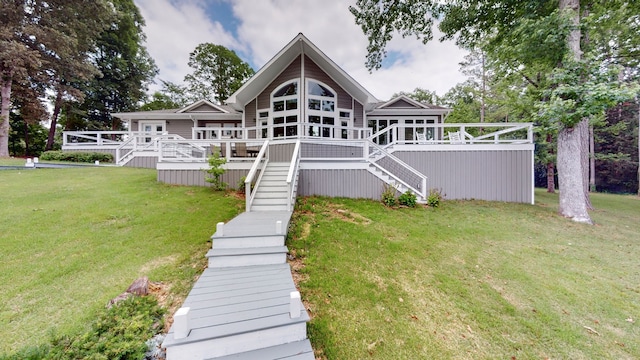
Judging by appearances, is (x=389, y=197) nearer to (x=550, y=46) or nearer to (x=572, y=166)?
(x=572, y=166)

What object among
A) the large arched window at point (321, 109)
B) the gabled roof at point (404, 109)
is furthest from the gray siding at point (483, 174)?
the gabled roof at point (404, 109)

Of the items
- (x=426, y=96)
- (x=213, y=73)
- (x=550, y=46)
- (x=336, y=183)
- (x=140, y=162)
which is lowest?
(x=336, y=183)

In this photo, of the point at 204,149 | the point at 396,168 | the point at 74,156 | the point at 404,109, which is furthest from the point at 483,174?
the point at 74,156

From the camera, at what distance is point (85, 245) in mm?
4254

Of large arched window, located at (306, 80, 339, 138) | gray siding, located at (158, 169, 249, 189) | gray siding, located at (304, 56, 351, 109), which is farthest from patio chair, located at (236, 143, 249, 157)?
gray siding, located at (304, 56, 351, 109)

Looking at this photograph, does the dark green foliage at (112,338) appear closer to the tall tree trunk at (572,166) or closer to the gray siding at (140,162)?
the tall tree trunk at (572,166)

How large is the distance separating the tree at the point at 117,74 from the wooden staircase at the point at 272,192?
83.3ft

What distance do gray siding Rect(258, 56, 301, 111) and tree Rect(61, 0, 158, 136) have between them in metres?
21.3

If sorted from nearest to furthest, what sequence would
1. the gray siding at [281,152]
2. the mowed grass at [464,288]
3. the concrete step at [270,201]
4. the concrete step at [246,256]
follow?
the mowed grass at [464,288], the concrete step at [246,256], the concrete step at [270,201], the gray siding at [281,152]

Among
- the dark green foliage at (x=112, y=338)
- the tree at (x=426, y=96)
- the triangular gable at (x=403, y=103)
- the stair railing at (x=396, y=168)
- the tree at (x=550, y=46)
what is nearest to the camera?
the dark green foliage at (x=112, y=338)

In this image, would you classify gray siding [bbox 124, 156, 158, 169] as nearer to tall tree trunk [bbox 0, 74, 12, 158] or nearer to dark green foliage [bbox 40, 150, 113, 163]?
dark green foliage [bbox 40, 150, 113, 163]

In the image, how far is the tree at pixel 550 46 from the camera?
270 inches

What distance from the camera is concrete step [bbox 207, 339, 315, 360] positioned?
85.9 inches

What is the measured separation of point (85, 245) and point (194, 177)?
4416 millimetres
